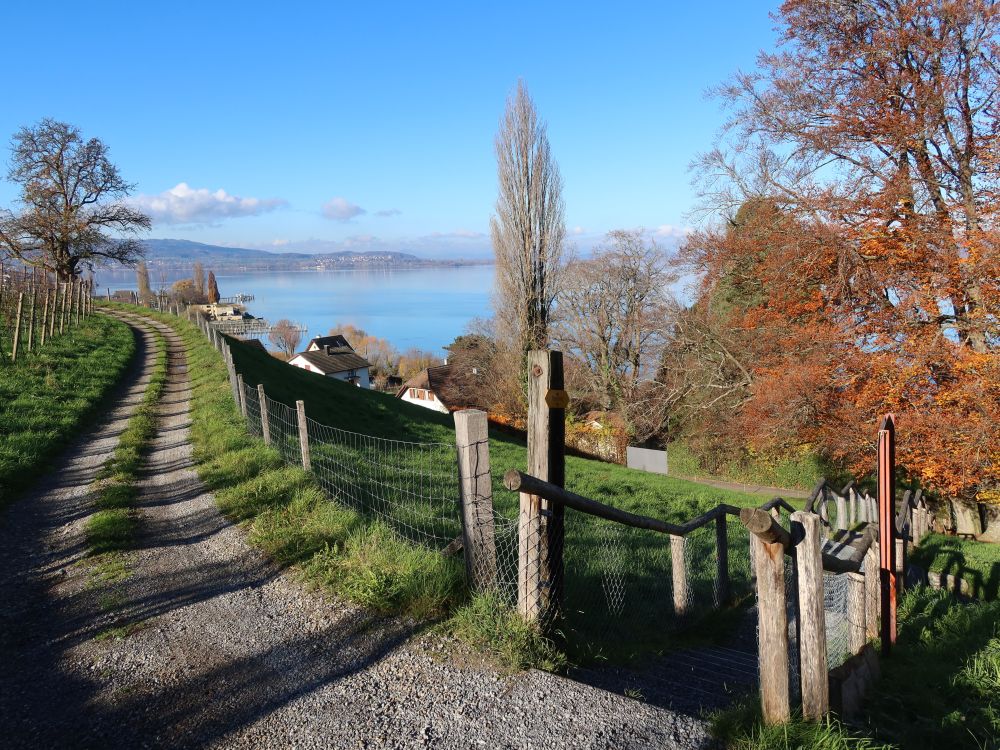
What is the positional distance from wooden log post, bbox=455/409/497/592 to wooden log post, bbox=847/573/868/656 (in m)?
2.74

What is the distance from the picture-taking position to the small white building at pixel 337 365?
203 feet

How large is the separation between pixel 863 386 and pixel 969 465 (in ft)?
9.31

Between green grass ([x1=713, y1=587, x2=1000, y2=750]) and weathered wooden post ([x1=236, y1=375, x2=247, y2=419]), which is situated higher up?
weathered wooden post ([x1=236, y1=375, x2=247, y2=419])

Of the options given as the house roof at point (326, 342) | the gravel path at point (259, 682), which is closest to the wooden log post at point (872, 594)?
the gravel path at point (259, 682)

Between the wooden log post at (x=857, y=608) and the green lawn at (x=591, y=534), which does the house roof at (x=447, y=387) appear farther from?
the wooden log post at (x=857, y=608)

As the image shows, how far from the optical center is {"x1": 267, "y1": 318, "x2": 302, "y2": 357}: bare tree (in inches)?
3688

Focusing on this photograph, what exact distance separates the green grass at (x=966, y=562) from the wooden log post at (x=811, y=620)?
306 inches

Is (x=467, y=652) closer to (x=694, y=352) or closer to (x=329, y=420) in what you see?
(x=329, y=420)

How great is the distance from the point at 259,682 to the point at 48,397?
11.0 m

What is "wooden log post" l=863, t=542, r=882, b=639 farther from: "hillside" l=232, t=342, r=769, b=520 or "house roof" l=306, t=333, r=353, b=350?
"house roof" l=306, t=333, r=353, b=350

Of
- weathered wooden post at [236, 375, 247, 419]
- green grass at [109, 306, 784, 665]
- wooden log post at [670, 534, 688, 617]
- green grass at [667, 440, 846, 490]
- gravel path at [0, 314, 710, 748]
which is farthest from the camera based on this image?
green grass at [667, 440, 846, 490]

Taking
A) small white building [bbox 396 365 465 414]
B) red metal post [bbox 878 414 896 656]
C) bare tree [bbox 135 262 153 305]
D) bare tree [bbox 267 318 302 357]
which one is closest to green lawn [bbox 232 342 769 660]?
red metal post [bbox 878 414 896 656]

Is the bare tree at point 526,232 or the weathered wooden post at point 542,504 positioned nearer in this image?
Answer: the weathered wooden post at point 542,504

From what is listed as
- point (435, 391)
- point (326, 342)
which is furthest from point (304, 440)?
point (326, 342)
